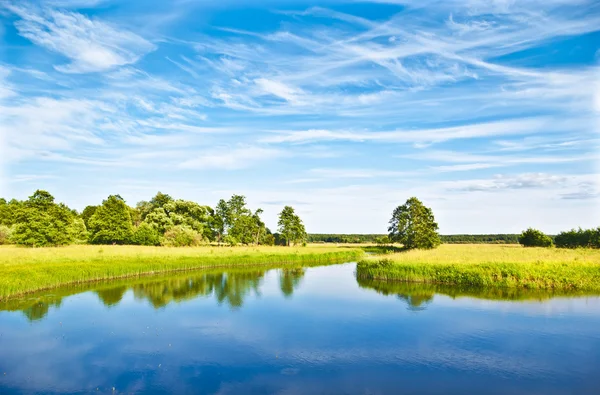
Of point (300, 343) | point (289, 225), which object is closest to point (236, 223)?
point (289, 225)

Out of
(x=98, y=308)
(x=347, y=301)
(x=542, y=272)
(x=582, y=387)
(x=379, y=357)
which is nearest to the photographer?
(x=582, y=387)

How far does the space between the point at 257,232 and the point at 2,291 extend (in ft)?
208

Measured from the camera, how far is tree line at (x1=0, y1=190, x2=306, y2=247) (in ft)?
183

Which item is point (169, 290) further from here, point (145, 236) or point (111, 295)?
point (145, 236)

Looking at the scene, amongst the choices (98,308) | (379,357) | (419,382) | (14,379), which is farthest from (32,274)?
(419,382)

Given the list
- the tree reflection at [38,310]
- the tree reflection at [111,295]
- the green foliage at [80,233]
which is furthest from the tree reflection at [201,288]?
the green foliage at [80,233]

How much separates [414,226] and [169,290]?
158 ft

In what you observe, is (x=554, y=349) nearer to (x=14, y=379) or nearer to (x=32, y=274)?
(x=14, y=379)

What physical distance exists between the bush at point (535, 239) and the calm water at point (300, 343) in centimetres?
4624

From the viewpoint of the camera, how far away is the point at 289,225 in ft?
285

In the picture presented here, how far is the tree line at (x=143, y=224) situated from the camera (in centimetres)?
5584

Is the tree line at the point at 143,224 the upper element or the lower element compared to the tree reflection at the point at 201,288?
upper

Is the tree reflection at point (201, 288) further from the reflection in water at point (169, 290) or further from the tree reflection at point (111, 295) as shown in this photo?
the tree reflection at point (111, 295)

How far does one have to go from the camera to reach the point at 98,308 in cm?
2444
